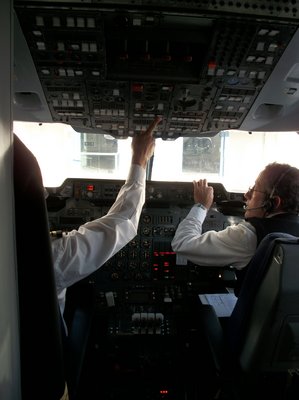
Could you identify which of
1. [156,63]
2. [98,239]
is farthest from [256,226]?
[156,63]

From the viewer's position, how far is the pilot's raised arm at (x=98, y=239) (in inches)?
52.2

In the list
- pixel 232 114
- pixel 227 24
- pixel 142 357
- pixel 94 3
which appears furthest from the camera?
pixel 142 357

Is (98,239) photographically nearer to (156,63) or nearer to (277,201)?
(156,63)

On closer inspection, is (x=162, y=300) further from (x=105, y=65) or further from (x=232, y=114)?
(x=105, y=65)

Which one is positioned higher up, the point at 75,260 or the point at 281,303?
the point at 75,260

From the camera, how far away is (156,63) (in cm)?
148

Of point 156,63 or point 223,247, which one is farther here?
point 223,247

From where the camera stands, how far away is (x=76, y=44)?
132 cm

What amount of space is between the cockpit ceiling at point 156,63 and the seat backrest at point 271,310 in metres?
0.77

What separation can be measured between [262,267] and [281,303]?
0.15m

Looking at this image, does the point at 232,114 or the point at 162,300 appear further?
the point at 162,300

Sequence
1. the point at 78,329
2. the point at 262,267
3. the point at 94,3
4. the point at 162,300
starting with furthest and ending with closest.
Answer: the point at 162,300, the point at 78,329, the point at 262,267, the point at 94,3

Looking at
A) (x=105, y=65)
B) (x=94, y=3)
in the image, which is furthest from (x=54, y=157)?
(x=94, y=3)

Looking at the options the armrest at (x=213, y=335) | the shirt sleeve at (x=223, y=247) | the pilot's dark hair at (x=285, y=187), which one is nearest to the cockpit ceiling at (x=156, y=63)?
the pilot's dark hair at (x=285, y=187)
